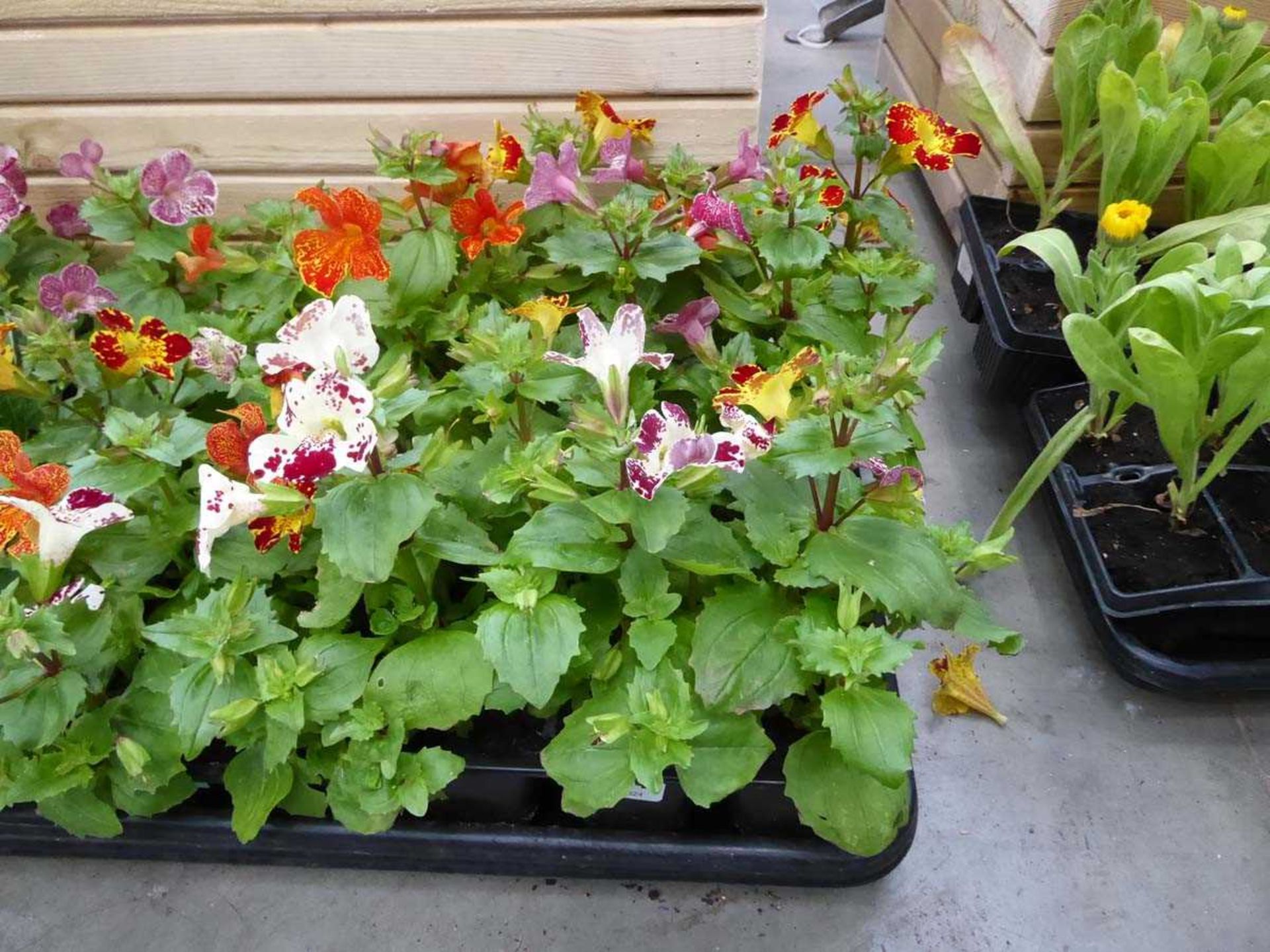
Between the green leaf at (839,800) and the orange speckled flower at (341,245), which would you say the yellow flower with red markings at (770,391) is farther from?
the orange speckled flower at (341,245)

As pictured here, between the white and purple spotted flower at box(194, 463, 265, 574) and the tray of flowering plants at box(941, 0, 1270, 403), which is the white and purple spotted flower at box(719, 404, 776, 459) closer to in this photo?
the white and purple spotted flower at box(194, 463, 265, 574)

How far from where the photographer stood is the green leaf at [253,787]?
85 centimetres

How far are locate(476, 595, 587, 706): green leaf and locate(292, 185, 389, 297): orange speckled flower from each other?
44 cm

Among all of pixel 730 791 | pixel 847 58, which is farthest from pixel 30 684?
pixel 847 58

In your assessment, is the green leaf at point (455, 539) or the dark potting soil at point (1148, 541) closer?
the green leaf at point (455, 539)

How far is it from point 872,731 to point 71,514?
2.32ft

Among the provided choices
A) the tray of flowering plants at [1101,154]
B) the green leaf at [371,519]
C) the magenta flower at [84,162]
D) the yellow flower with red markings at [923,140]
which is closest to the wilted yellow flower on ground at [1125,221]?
the tray of flowering plants at [1101,154]

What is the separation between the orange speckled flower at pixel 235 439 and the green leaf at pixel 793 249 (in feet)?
1.80

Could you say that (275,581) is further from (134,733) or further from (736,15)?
(736,15)

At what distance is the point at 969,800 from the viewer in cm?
110

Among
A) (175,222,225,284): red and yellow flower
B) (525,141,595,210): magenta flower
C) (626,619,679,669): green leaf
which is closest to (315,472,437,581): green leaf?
(626,619,679,669): green leaf

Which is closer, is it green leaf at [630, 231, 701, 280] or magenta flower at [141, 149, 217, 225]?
green leaf at [630, 231, 701, 280]

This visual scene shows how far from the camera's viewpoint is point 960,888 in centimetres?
102

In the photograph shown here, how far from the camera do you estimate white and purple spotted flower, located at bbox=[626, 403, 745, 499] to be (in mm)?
720
